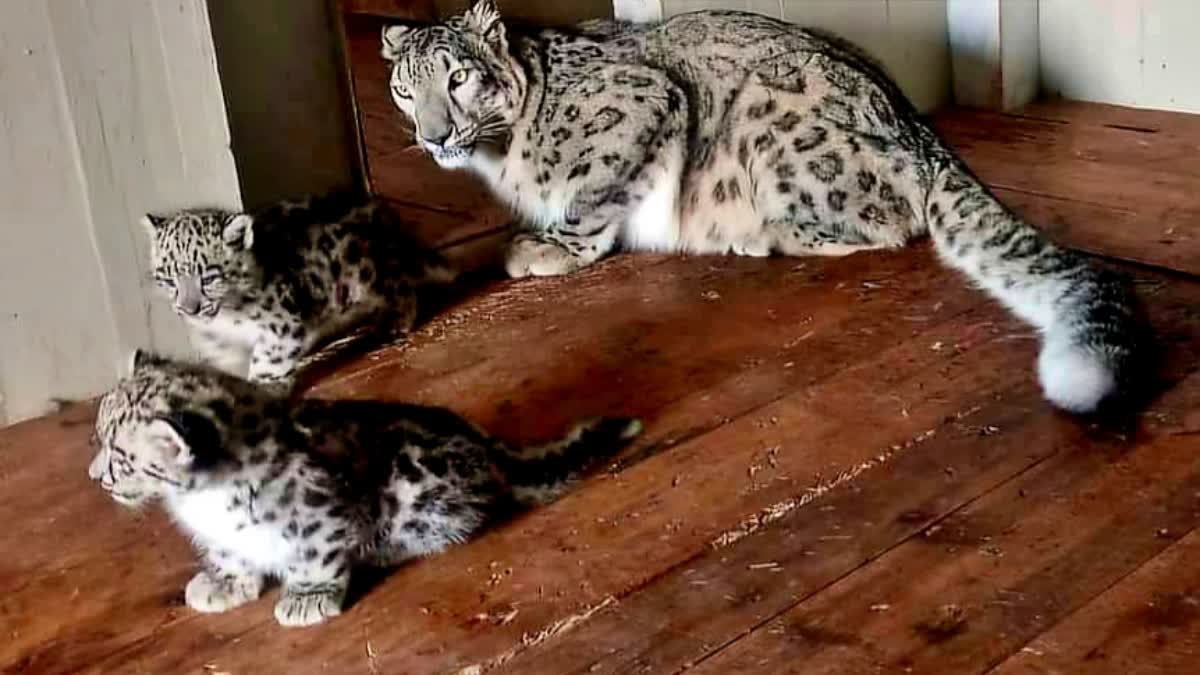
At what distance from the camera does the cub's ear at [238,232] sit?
90.8 inches

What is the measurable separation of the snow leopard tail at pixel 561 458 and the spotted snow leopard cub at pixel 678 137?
79cm

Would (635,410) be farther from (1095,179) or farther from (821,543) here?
(1095,179)

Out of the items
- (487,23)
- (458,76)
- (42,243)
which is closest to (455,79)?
(458,76)

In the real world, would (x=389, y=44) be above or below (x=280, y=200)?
above

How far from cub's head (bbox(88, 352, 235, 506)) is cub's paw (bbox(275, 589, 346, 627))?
0.19 m

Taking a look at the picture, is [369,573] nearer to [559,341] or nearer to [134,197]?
[559,341]

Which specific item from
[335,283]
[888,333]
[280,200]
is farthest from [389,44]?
[888,333]

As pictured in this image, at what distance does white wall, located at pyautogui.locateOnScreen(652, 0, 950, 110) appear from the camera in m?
3.45

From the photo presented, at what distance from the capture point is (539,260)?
9.34 ft

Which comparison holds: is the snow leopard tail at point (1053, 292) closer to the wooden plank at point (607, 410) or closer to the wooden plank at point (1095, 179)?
the wooden plank at point (607, 410)

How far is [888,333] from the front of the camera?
240 cm

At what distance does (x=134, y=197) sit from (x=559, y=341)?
2.41ft

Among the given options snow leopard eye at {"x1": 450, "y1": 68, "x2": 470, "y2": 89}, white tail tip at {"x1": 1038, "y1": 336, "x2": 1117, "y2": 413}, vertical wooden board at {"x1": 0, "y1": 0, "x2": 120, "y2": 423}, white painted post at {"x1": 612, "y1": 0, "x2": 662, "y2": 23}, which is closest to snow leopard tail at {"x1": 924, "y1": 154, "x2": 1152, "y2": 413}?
white tail tip at {"x1": 1038, "y1": 336, "x2": 1117, "y2": 413}

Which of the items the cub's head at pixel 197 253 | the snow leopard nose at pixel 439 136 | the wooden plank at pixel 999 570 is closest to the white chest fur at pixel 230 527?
the wooden plank at pixel 999 570
